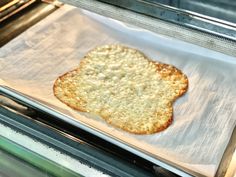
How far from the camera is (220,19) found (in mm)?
1165

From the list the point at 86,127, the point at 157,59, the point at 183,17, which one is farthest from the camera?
the point at 157,59

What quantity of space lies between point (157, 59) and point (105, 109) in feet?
1.14

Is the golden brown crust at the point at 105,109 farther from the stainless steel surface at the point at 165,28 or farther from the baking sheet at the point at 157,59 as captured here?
the stainless steel surface at the point at 165,28

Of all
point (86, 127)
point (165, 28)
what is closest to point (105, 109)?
point (86, 127)

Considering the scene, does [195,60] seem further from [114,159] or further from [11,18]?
[11,18]

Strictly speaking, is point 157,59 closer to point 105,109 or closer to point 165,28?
point 165,28

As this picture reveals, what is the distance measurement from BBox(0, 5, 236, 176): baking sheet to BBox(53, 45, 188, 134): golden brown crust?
2 centimetres

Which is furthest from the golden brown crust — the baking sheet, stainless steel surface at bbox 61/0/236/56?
stainless steel surface at bbox 61/0/236/56

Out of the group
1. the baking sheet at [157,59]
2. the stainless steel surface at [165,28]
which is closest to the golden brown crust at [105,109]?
the baking sheet at [157,59]

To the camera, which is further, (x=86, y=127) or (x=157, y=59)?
(x=157, y=59)

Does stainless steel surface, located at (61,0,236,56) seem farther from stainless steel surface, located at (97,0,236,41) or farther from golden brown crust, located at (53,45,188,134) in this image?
golden brown crust, located at (53,45,188,134)

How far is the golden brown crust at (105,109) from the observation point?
3.92 feet

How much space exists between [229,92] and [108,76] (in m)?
0.43

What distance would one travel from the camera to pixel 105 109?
1.26 m
